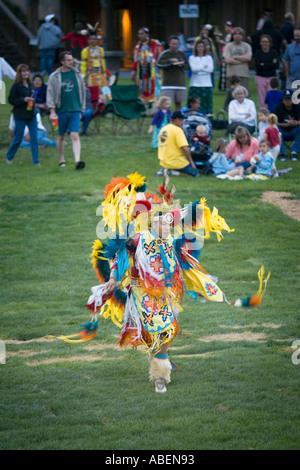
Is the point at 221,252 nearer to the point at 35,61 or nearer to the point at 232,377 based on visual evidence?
the point at 232,377

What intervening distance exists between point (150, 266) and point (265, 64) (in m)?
11.6

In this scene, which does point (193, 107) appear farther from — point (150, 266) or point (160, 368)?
point (160, 368)

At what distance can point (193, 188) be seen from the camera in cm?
1248

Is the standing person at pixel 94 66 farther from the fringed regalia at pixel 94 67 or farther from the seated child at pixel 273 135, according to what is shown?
the seated child at pixel 273 135

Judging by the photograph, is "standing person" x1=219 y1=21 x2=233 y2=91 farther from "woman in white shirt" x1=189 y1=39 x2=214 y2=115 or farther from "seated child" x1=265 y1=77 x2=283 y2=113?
"seated child" x1=265 y1=77 x2=283 y2=113

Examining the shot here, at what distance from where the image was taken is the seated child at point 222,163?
523 inches

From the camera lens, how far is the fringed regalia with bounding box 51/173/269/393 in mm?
5898

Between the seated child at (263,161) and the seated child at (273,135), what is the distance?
0.62 m

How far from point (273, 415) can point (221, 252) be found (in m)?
4.58

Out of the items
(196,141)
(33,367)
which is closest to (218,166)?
(196,141)

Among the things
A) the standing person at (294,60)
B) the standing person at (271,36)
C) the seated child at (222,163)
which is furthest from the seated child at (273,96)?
the standing person at (271,36)

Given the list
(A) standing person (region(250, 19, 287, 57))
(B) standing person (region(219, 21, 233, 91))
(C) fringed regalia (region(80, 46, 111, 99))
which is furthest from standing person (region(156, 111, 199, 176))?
(B) standing person (region(219, 21, 233, 91))

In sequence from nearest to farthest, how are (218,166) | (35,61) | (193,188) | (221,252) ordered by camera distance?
(221,252) < (193,188) < (218,166) < (35,61)

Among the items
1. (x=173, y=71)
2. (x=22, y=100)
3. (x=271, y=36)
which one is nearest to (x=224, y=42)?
(x=271, y=36)
